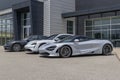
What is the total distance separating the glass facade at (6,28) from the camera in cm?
3359

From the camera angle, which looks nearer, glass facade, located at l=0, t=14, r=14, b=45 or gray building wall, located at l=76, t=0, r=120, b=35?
gray building wall, located at l=76, t=0, r=120, b=35

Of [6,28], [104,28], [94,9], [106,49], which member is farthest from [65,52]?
[6,28]

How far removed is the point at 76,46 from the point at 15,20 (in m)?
18.2

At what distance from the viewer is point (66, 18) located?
99.1 ft

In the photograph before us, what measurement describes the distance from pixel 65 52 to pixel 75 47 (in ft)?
2.34

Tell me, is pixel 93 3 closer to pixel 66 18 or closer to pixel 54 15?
pixel 66 18

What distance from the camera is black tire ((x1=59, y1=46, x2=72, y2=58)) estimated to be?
1362cm

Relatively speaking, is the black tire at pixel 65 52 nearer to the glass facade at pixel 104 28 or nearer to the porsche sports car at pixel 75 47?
the porsche sports car at pixel 75 47

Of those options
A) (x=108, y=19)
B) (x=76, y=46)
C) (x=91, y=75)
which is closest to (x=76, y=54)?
(x=76, y=46)

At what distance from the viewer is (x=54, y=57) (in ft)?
45.9

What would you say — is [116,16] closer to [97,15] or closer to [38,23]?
[97,15]

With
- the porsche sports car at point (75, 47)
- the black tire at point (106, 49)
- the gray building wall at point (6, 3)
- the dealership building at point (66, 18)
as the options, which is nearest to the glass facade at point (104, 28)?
the dealership building at point (66, 18)

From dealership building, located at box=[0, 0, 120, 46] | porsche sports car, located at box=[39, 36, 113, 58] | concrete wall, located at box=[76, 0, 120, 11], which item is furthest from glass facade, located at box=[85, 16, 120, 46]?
porsche sports car, located at box=[39, 36, 113, 58]

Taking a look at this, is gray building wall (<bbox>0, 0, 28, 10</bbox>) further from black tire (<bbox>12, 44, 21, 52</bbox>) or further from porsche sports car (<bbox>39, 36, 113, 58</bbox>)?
porsche sports car (<bbox>39, 36, 113, 58</bbox>)
